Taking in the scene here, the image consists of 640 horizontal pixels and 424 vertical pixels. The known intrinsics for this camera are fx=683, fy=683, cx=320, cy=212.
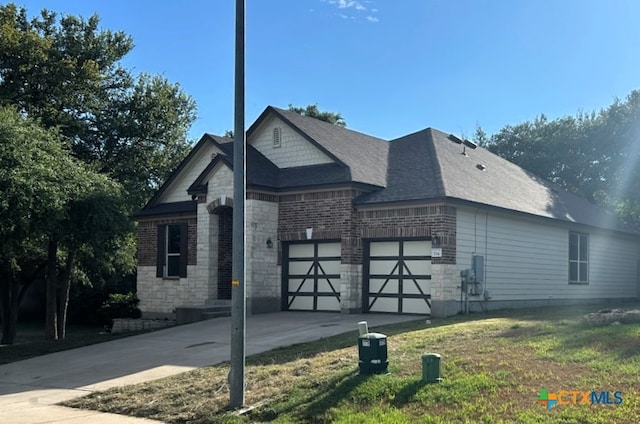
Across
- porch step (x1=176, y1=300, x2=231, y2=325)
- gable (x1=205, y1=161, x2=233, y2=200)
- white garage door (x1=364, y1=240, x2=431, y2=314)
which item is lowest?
porch step (x1=176, y1=300, x2=231, y2=325)

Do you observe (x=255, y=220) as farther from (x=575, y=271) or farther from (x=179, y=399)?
(x=575, y=271)

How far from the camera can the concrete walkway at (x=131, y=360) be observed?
35.5 ft

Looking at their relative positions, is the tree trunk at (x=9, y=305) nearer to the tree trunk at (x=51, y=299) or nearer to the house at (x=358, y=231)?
the tree trunk at (x=51, y=299)

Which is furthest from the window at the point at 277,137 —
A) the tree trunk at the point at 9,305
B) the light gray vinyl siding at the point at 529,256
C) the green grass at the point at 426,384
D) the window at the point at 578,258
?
the green grass at the point at 426,384

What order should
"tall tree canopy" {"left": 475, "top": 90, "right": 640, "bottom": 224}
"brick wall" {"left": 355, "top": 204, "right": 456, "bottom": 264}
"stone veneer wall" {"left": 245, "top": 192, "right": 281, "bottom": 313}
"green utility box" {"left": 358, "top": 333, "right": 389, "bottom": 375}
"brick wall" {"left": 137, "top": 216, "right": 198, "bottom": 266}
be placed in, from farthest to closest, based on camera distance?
"tall tree canopy" {"left": 475, "top": 90, "right": 640, "bottom": 224} < "brick wall" {"left": 137, "top": 216, "right": 198, "bottom": 266} < "stone veneer wall" {"left": 245, "top": 192, "right": 281, "bottom": 313} < "brick wall" {"left": 355, "top": 204, "right": 456, "bottom": 264} < "green utility box" {"left": 358, "top": 333, "right": 389, "bottom": 375}

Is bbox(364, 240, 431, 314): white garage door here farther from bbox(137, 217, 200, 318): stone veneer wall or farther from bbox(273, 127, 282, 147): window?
bbox(137, 217, 200, 318): stone veneer wall

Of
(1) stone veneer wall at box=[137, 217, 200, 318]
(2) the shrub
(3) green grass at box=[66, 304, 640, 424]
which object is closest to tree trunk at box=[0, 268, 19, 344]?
(2) the shrub

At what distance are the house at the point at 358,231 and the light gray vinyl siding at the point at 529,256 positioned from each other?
2.6 inches

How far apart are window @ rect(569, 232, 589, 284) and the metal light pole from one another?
18762 mm

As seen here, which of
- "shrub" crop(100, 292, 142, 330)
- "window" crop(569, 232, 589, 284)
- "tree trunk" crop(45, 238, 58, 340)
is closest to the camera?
"tree trunk" crop(45, 238, 58, 340)

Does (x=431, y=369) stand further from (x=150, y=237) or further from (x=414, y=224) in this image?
(x=150, y=237)

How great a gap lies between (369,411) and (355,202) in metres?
12.2

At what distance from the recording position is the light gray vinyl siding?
20312mm

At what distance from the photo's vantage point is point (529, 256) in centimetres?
2295
